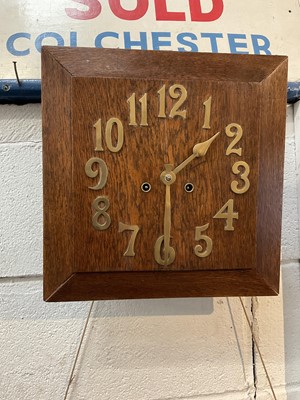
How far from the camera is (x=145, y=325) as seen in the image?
27.9 inches

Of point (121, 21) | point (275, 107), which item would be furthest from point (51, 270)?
point (121, 21)

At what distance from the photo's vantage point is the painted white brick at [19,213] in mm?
685

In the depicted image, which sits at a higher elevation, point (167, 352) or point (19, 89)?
point (19, 89)

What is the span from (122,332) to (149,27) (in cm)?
55

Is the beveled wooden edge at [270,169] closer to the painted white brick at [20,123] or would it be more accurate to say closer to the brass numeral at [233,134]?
the brass numeral at [233,134]

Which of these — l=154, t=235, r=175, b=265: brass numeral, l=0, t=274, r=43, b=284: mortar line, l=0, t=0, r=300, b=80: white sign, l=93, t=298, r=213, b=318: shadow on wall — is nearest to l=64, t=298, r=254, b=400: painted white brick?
l=93, t=298, r=213, b=318: shadow on wall

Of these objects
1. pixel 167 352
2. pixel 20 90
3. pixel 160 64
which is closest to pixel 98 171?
pixel 160 64

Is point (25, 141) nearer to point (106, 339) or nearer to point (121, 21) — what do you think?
point (121, 21)

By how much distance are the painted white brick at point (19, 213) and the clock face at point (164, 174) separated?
0.71 ft

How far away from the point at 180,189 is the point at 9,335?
0.41 meters

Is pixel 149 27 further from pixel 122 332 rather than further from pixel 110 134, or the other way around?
pixel 122 332

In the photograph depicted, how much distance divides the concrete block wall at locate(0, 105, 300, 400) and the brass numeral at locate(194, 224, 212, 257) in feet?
0.75

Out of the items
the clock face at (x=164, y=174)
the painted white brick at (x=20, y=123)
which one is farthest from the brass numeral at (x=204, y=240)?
the painted white brick at (x=20, y=123)

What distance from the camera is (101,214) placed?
504 mm
